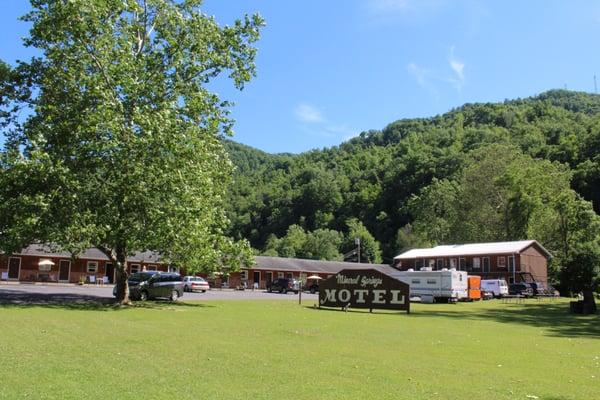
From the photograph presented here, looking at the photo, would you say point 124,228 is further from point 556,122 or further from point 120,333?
point 556,122

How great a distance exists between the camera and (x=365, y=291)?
2836cm

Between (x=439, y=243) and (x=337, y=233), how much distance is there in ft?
121

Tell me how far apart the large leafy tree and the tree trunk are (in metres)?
0.08

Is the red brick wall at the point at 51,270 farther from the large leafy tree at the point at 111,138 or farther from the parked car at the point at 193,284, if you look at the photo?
the large leafy tree at the point at 111,138

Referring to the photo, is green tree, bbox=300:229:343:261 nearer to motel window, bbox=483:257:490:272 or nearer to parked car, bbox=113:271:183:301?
motel window, bbox=483:257:490:272

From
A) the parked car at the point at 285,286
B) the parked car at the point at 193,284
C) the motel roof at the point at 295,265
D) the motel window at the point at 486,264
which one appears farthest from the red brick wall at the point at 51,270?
the motel window at the point at 486,264

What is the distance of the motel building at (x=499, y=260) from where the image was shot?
58.6 meters

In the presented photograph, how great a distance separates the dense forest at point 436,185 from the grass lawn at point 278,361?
41764 mm

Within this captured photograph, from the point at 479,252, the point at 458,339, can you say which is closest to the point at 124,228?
the point at 458,339

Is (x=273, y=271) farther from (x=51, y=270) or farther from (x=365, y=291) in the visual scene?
(x=365, y=291)

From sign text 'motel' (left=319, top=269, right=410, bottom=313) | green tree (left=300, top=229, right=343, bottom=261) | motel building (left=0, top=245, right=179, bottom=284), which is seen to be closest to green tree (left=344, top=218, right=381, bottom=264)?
green tree (left=300, top=229, right=343, bottom=261)

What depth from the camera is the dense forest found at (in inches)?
2746

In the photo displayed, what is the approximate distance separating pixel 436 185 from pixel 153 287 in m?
65.5

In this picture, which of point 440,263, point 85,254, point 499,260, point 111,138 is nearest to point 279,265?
point 440,263
